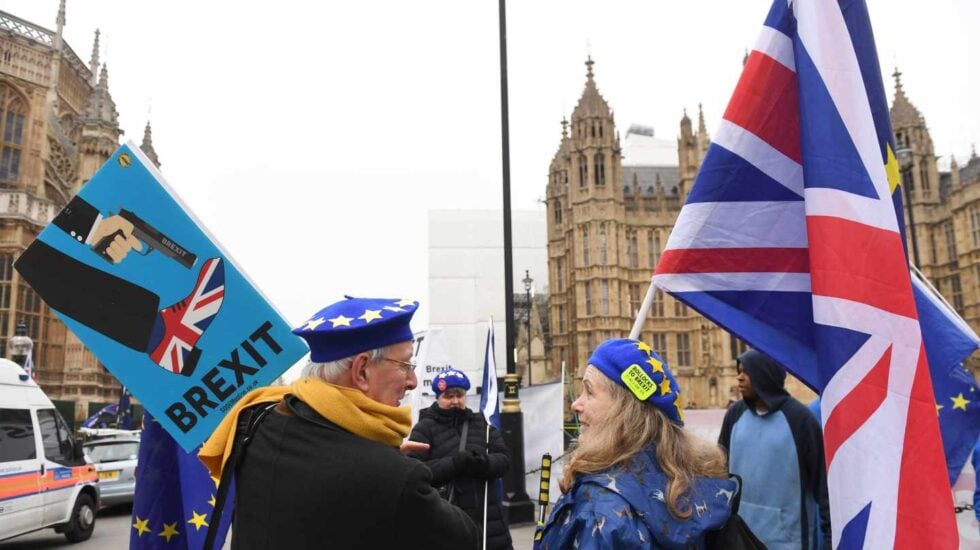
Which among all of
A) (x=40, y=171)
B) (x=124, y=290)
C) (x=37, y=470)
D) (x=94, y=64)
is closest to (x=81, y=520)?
(x=37, y=470)

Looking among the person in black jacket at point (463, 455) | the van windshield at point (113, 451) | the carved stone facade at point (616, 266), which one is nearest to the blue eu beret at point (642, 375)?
the person in black jacket at point (463, 455)

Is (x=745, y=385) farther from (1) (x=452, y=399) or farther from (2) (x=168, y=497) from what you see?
(2) (x=168, y=497)

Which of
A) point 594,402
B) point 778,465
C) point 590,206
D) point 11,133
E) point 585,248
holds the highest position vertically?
point 11,133

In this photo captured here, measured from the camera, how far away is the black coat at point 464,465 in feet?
14.7

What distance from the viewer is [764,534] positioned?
3.42 m

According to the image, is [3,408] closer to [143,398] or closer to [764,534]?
[143,398]

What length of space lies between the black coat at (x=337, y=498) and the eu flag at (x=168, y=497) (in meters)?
1.20

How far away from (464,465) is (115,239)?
2599 mm

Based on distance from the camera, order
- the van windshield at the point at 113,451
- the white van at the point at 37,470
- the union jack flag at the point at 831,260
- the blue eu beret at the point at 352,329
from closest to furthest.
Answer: the blue eu beret at the point at 352,329 → the union jack flag at the point at 831,260 → the white van at the point at 37,470 → the van windshield at the point at 113,451

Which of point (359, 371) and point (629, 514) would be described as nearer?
point (629, 514)

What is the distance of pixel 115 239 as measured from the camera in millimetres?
2688

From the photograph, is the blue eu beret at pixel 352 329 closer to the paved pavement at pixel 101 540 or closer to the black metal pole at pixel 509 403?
the paved pavement at pixel 101 540

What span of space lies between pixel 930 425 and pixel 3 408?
9506mm

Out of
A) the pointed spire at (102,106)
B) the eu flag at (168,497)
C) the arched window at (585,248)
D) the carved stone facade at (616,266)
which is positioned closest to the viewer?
the eu flag at (168,497)
